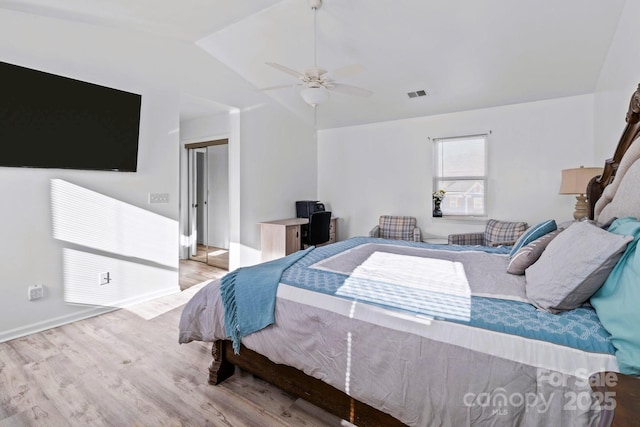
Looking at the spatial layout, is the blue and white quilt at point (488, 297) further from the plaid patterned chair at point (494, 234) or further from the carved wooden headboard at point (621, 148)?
the plaid patterned chair at point (494, 234)

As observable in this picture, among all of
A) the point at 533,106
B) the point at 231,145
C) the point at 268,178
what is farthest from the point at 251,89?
the point at 533,106

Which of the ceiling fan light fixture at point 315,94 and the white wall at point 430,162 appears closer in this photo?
the ceiling fan light fixture at point 315,94

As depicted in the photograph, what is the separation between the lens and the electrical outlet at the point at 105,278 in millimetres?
3178

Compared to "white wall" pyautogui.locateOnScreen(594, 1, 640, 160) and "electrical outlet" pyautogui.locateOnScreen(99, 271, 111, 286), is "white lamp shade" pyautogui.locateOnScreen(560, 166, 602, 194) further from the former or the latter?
"electrical outlet" pyautogui.locateOnScreen(99, 271, 111, 286)

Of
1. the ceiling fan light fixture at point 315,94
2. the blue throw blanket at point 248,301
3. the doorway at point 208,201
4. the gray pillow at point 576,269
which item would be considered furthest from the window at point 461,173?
the blue throw blanket at point 248,301

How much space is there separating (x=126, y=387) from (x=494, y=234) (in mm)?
4445

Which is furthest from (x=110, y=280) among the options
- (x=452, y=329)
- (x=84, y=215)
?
(x=452, y=329)

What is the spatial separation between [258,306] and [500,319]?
4.04 feet

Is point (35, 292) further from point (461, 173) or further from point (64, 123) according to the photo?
point (461, 173)

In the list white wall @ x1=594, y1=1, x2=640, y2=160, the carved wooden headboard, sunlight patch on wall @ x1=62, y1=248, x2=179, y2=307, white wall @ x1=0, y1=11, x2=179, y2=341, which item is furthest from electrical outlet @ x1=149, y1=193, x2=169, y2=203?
white wall @ x1=594, y1=1, x2=640, y2=160

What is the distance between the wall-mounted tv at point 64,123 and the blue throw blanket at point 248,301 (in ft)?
6.95

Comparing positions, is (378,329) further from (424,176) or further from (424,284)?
(424,176)

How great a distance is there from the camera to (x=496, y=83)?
13.1 ft

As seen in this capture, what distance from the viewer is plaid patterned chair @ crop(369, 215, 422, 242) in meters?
5.12
